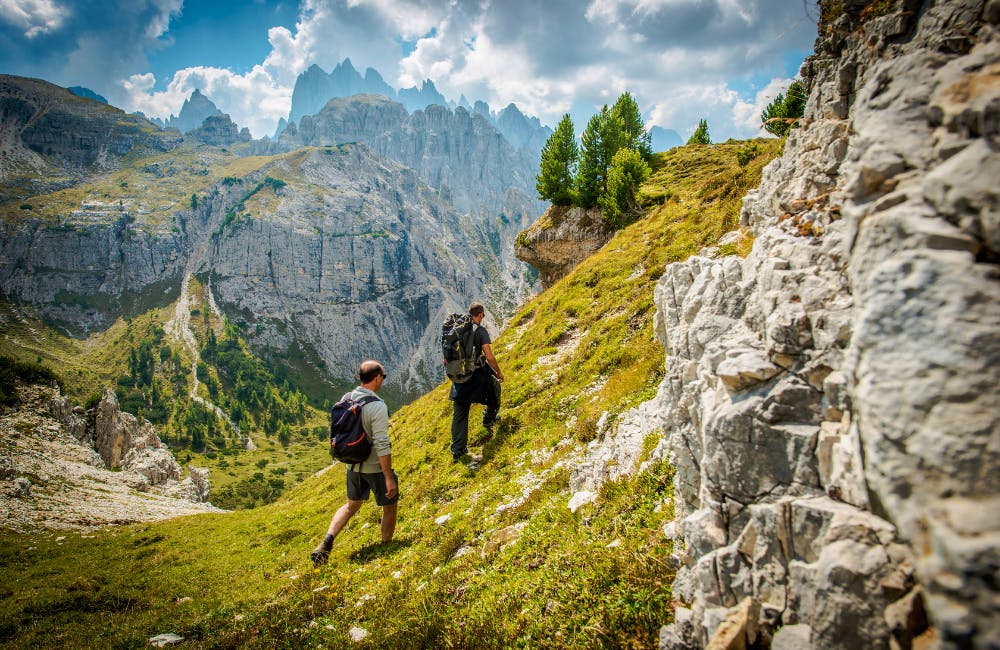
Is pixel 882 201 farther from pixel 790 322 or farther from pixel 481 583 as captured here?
pixel 481 583

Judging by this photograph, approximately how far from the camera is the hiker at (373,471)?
8500 mm

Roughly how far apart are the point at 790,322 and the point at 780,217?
6.29 feet

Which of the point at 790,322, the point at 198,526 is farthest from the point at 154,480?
the point at 790,322

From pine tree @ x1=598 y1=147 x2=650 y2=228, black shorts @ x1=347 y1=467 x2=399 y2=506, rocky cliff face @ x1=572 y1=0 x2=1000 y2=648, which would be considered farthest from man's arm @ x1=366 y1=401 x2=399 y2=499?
pine tree @ x1=598 y1=147 x2=650 y2=228

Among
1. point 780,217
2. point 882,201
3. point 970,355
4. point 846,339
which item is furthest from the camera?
point 780,217

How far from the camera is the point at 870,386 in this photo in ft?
8.96

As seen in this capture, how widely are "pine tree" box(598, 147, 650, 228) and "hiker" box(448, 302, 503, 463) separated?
2938cm

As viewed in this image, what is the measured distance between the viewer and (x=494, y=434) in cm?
1254

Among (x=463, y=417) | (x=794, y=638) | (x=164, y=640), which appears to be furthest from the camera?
(x=463, y=417)

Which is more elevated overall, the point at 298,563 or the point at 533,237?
the point at 533,237

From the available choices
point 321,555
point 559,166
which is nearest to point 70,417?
point 321,555

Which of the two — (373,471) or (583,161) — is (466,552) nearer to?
(373,471)

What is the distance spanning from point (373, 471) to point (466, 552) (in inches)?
112

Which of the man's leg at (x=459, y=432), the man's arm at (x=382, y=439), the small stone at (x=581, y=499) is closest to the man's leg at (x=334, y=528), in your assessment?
the man's arm at (x=382, y=439)
